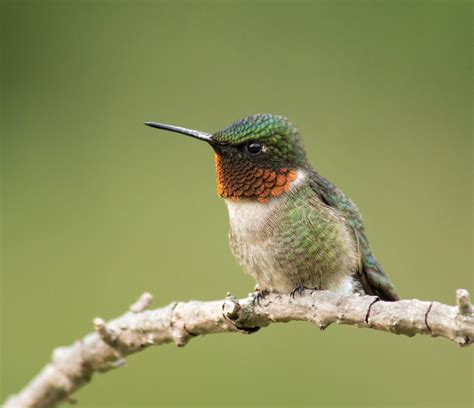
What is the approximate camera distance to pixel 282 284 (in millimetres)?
2412

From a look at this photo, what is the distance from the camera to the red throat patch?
2459 mm

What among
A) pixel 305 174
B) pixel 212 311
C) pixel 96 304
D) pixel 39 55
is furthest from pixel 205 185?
pixel 212 311

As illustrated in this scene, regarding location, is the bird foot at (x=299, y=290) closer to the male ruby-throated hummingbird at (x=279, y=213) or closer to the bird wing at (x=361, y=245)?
the male ruby-throated hummingbird at (x=279, y=213)

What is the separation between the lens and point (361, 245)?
8.43 feet

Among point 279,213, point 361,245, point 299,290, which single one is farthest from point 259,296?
point 361,245

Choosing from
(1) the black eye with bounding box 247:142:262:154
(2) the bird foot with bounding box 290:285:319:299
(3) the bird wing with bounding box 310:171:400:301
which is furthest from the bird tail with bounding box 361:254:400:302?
(1) the black eye with bounding box 247:142:262:154

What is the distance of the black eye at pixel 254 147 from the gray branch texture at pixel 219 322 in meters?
0.44

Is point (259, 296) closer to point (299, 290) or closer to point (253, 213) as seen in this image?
point (299, 290)

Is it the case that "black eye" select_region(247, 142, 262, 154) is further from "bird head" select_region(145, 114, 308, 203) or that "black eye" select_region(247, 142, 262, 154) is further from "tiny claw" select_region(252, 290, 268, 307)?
"tiny claw" select_region(252, 290, 268, 307)

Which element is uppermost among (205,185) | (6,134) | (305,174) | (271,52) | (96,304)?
(271,52)

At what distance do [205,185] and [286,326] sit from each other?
1.09 metres

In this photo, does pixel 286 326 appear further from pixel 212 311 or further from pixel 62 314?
pixel 212 311

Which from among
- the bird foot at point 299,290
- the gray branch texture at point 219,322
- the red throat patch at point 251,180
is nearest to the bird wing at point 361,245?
the red throat patch at point 251,180

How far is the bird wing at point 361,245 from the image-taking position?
100 inches
